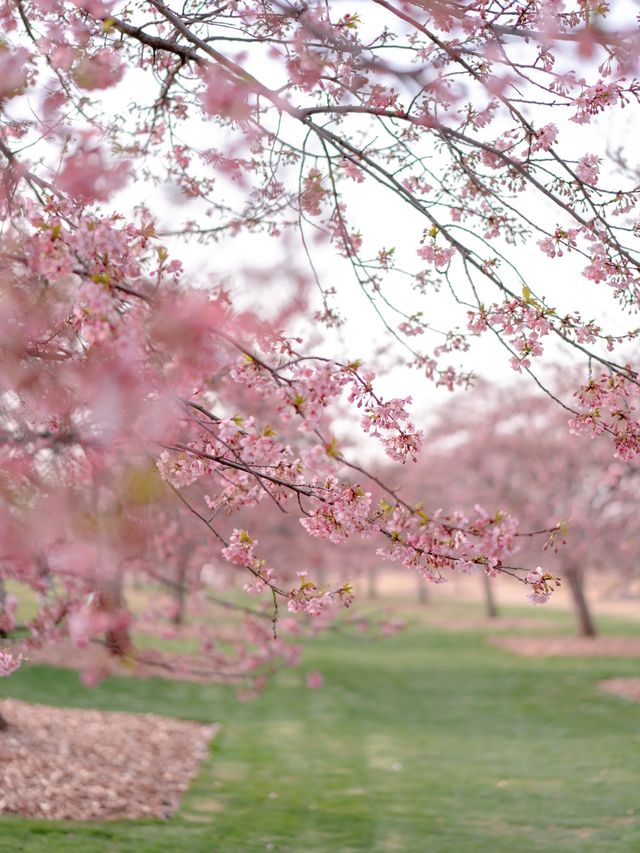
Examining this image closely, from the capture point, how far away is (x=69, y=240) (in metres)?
3.39

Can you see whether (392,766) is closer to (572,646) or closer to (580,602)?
(572,646)

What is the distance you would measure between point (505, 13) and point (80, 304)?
2.83m

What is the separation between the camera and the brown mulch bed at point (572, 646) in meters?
25.0

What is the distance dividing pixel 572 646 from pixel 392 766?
1673 cm

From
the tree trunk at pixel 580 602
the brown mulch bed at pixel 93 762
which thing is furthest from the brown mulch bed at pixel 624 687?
the brown mulch bed at pixel 93 762

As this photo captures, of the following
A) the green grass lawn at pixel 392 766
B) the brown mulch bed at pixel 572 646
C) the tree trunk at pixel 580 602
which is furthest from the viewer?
the tree trunk at pixel 580 602

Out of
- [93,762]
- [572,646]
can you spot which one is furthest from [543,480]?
[93,762]

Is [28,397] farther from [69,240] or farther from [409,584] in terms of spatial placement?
[409,584]

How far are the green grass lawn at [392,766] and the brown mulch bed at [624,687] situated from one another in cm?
35

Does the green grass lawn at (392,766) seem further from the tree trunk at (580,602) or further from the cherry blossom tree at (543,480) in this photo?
the tree trunk at (580,602)

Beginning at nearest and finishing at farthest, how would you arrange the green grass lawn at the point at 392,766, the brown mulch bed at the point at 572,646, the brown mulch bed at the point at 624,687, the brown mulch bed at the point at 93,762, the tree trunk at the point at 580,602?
1. the green grass lawn at the point at 392,766
2. the brown mulch bed at the point at 93,762
3. the brown mulch bed at the point at 624,687
4. the brown mulch bed at the point at 572,646
5. the tree trunk at the point at 580,602

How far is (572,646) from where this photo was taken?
26750 millimetres

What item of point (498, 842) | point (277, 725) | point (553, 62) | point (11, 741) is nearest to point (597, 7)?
point (553, 62)

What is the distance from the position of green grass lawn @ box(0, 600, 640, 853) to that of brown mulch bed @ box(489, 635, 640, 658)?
134 inches
